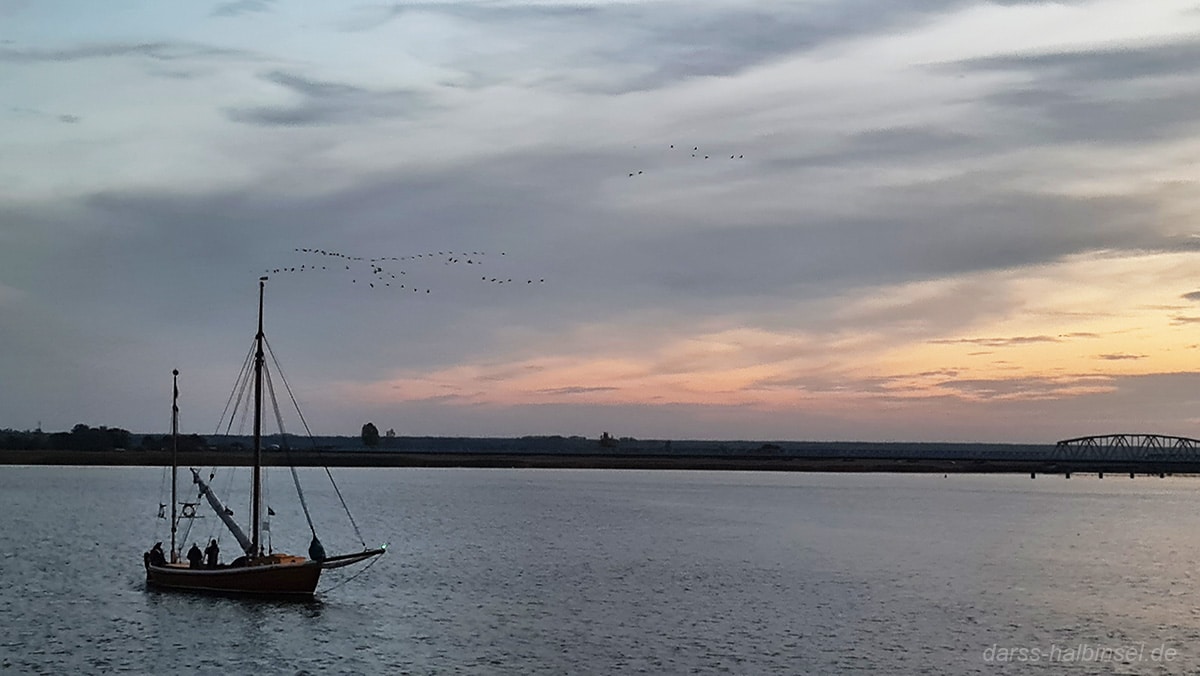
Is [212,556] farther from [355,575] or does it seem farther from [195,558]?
[355,575]

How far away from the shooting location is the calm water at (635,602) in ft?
159

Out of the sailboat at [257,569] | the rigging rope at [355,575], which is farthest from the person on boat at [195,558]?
the rigging rope at [355,575]

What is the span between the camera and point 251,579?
62250 millimetres

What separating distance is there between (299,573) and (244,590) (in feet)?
10.8

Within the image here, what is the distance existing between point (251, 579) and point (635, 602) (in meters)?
18.1

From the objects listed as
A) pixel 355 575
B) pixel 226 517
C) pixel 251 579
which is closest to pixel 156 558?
pixel 251 579

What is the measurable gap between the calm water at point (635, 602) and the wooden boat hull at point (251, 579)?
83cm

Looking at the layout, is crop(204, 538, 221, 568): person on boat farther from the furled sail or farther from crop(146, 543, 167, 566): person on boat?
the furled sail

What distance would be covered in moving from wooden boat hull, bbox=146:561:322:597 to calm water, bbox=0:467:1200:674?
833mm

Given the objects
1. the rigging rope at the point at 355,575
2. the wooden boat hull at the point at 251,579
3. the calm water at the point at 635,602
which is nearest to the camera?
the calm water at the point at 635,602

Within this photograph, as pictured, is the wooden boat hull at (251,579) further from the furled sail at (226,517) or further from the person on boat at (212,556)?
the furled sail at (226,517)

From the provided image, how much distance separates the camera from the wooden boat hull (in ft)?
203

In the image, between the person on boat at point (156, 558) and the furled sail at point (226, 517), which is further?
the furled sail at point (226, 517)

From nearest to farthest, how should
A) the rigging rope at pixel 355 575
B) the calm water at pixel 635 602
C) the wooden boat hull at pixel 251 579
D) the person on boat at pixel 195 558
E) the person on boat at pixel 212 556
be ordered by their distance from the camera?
the calm water at pixel 635 602 < the wooden boat hull at pixel 251 579 < the person on boat at pixel 212 556 < the person on boat at pixel 195 558 < the rigging rope at pixel 355 575
